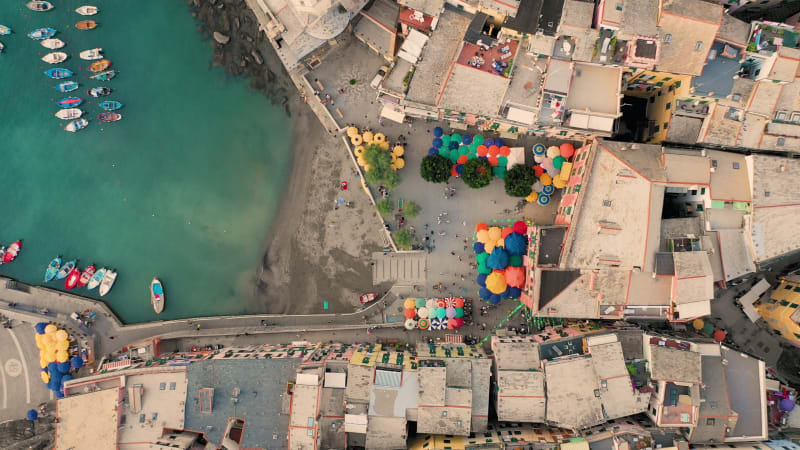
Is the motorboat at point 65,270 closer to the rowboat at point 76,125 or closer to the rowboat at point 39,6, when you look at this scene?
the rowboat at point 76,125

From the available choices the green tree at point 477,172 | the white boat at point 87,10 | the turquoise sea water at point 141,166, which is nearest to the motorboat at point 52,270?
the turquoise sea water at point 141,166

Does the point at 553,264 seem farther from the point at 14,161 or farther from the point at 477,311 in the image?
the point at 14,161

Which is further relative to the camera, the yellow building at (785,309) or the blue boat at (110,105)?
the blue boat at (110,105)

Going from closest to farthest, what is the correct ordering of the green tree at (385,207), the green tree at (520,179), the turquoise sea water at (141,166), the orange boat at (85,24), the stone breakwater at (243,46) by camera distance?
the green tree at (520,179) → the green tree at (385,207) → the stone breakwater at (243,46) → the orange boat at (85,24) → the turquoise sea water at (141,166)

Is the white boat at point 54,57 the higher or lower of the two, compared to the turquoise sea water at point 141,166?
higher

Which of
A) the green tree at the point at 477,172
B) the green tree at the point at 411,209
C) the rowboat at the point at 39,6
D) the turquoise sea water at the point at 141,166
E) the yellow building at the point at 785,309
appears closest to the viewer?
the yellow building at the point at 785,309

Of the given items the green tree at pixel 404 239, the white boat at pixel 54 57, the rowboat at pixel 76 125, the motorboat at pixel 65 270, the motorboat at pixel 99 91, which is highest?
the white boat at pixel 54 57

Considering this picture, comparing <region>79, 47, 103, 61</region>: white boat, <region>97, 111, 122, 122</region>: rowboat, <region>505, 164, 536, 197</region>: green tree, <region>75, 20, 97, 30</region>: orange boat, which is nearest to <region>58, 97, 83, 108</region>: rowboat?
<region>97, 111, 122, 122</region>: rowboat

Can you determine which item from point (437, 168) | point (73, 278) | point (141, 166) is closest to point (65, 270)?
point (73, 278)

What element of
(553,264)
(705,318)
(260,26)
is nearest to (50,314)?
(260,26)

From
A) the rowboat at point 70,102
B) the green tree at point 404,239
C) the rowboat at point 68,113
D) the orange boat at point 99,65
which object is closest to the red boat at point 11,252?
A: the rowboat at point 68,113
